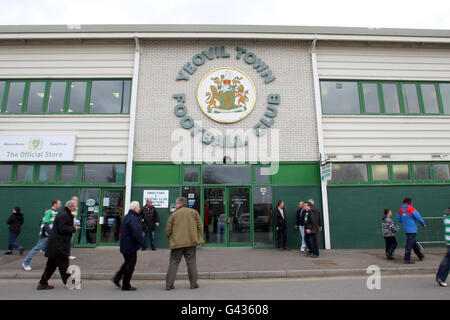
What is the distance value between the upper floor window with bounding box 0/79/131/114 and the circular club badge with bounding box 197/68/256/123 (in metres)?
3.24

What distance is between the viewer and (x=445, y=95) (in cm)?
1194

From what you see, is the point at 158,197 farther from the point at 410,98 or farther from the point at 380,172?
the point at 410,98

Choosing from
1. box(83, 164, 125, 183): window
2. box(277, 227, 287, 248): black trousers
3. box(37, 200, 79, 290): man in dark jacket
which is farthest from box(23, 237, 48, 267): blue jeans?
box(277, 227, 287, 248): black trousers

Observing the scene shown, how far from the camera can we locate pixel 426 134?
11.4 meters

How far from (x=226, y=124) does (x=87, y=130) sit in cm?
558

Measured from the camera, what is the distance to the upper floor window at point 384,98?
11.6 metres

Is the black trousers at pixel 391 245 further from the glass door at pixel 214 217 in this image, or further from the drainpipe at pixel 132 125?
the drainpipe at pixel 132 125

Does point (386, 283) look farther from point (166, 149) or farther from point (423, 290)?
point (166, 149)

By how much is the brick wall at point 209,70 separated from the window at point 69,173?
97.0 inches

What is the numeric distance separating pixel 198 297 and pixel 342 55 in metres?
11.2

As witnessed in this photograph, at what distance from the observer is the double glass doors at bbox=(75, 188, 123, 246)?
34.5 ft

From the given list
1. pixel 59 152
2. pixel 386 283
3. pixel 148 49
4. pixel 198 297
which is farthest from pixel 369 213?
pixel 59 152

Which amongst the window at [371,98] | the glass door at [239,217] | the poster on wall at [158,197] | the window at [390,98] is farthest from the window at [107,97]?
the window at [390,98]
